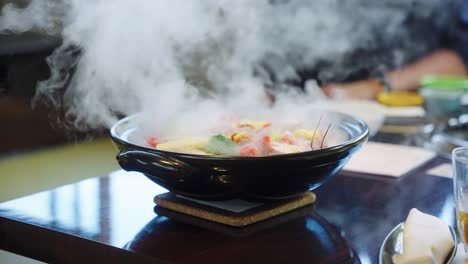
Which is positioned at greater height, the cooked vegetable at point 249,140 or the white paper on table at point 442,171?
the cooked vegetable at point 249,140

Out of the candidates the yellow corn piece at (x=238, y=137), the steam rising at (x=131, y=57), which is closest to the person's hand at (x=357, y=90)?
the steam rising at (x=131, y=57)

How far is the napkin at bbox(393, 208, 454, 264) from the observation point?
0.89 metres

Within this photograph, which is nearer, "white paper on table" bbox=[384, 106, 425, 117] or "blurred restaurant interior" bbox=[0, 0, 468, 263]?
"blurred restaurant interior" bbox=[0, 0, 468, 263]

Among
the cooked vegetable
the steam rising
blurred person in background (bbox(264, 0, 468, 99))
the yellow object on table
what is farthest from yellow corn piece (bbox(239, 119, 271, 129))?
blurred person in background (bbox(264, 0, 468, 99))

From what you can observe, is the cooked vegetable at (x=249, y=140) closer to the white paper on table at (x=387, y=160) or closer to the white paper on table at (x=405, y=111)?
the white paper on table at (x=387, y=160)

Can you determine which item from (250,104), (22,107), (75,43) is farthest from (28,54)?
(250,104)

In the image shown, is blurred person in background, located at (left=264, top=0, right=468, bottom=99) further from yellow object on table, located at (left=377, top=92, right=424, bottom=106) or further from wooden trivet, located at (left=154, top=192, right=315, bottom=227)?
wooden trivet, located at (left=154, top=192, right=315, bottom=227)

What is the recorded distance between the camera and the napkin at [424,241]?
0.89m

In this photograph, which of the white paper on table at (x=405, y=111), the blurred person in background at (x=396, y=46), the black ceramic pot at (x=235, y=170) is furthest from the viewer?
the blurred person in background at (x=396, y=46)

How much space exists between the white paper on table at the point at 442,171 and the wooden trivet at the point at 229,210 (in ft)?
1.23

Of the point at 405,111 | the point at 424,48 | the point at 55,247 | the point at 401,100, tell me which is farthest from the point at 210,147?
the point at 424,48

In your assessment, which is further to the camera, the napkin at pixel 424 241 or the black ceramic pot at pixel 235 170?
the black ceramic pot at pixel 235 170

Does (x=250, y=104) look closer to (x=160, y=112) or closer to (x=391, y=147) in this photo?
(x=160, y=112)

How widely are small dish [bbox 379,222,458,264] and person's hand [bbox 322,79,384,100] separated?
5.00ft
